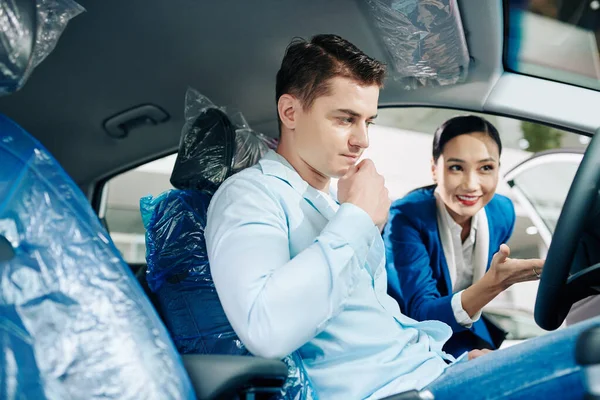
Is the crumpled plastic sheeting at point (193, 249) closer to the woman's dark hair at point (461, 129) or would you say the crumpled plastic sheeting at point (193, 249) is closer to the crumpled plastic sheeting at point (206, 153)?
the crumpled plastic sheeting at point (206, 153)

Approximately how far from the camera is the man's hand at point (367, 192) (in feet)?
3.76

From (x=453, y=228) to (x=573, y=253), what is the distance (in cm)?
87

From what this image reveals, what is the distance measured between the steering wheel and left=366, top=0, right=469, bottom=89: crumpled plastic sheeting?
0.56 metres

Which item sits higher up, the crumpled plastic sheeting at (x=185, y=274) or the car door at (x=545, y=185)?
the car door at (x=545, y=185)

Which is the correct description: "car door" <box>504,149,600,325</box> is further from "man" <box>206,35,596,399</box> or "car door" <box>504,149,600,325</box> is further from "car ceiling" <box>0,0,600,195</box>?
"man" <box>206,35,596,399</box>

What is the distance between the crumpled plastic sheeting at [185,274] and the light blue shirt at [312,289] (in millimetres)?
173

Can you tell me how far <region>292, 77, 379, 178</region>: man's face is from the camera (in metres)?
1.33

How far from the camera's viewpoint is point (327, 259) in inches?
39.9

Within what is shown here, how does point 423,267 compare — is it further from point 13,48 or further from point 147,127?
point 13,48

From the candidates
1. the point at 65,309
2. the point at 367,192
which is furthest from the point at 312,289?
the point at 65,309

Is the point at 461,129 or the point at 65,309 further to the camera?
the point at 461,129

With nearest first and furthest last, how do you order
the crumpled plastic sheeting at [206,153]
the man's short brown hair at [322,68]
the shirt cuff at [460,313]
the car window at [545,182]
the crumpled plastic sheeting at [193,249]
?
1. the crumpled plastic sheeting at [193,249]
2. the man's short brown hair at [322,68]
3. the crumpled plastic sheeting at [206,153]
4. the shirt cuff at [460,313]
5. the car window at [545,182]

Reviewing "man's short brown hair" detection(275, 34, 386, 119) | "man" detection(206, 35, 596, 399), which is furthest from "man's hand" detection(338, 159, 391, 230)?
"man's short brown hair" detection(275, 34, 386, 119)

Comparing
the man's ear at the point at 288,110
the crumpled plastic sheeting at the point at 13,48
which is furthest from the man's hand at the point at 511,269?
the crumpled plastic sheeting at the point at 13,48
